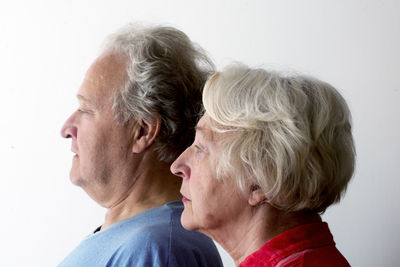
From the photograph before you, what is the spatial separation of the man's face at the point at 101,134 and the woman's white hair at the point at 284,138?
0.34 m

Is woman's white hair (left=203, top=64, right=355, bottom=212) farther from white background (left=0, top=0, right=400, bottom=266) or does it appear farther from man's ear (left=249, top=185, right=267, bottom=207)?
white background (left=0, top=0, right=400, bottom=266)

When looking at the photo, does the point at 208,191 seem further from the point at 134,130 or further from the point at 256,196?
the point at 134,130

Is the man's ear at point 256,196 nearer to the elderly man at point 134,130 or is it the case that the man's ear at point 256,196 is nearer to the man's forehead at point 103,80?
the elderly man at point 134,130

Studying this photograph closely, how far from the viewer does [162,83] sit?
135cm

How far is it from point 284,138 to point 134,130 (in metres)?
0.46

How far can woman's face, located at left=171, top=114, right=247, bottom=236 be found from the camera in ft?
3.47

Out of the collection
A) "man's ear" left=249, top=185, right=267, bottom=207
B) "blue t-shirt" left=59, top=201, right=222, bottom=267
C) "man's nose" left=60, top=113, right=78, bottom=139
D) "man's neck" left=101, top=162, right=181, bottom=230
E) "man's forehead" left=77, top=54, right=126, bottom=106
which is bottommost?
"blue t-shirt" left=59, top=201, right=222, bottom=267

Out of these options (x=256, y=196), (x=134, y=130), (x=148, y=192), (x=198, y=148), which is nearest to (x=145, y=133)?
(x=134, y=130)

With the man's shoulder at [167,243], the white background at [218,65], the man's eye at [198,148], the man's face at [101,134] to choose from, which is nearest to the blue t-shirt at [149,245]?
the man's shoulder at [167,243]

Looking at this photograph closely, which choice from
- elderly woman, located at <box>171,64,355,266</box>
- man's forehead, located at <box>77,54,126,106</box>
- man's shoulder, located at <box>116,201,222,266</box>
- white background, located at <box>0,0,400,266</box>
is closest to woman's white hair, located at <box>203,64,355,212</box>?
elderly woman, located at <box>171,64,355,266</box>

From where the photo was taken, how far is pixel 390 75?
1.57 m

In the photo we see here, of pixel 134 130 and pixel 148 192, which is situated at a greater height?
pixel 134 130

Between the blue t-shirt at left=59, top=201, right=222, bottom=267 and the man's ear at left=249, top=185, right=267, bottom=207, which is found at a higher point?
the man's ear at left=249, top=185, right=267, bottom=207

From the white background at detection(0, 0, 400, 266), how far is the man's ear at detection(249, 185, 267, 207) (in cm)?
54
